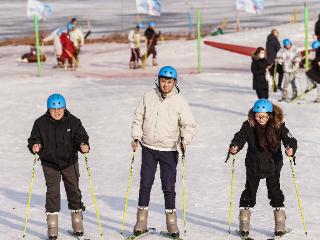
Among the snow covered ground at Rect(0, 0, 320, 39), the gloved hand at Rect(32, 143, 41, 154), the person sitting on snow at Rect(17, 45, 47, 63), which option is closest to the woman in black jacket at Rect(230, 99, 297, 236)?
the gloved hand at Rect(32, 143, 41, 154)

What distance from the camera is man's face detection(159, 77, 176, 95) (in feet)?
28.2

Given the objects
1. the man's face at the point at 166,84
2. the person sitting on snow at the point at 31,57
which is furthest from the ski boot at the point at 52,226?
the person sitting on snow at the point at 31,57

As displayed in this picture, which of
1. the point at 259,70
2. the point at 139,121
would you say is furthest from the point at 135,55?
the point at 139,121

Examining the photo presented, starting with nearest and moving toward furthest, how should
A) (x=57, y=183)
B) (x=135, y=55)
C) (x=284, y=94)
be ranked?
(x=57, y=183)
(x=284, y=94)
(x=135, y=55)

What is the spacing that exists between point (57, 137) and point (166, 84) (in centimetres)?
108

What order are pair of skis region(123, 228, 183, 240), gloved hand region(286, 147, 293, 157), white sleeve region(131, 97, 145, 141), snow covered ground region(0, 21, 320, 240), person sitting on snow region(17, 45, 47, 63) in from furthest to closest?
person sitting on snow region(17, 45, 47, 63)
snow covered ground region(0, 21, 320, 240)
pair of skis region(123, 228, 183, 240)
white sleeve region(131, 97, 145, 141)
gloved hand region(286, 147, 293, 157)

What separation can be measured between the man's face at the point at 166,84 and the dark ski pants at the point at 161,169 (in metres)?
0.58

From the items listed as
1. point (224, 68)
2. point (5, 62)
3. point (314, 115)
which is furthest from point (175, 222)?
point (5, 62)

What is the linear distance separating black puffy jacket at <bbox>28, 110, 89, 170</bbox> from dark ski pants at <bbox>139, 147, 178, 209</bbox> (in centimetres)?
63

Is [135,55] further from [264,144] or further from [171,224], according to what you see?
[264,144]

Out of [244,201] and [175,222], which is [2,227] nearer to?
[175,222]

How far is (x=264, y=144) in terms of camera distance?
27.7 ft

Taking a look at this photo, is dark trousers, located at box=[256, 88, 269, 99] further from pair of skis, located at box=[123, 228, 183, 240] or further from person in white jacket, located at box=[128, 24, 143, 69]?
person in white jacket, located at box=[128, 24, 143, 69]

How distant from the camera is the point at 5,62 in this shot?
31125mm
